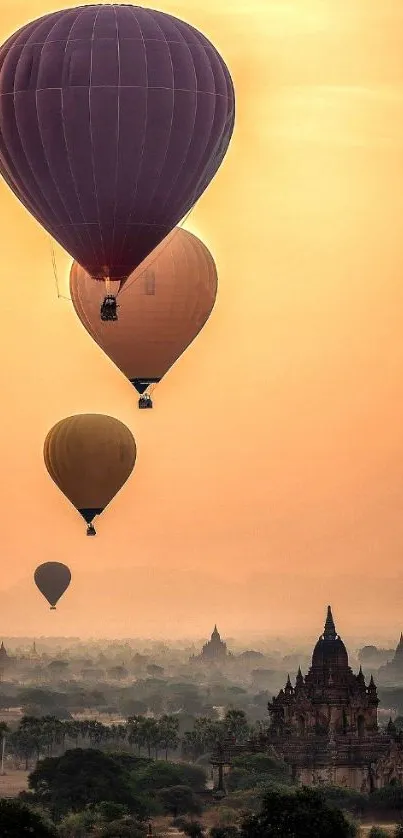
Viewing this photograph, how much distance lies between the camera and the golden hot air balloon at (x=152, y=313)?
252 feet

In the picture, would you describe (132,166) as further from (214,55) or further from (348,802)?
(348,802)

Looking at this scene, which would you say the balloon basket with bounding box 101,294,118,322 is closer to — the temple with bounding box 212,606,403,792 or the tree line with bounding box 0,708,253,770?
the temple with bounding box 212,606,403,792

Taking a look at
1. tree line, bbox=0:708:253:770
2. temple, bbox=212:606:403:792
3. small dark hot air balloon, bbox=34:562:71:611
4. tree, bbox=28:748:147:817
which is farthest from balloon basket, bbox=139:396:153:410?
small dark hot air balloon, bbox=34:562:71:611

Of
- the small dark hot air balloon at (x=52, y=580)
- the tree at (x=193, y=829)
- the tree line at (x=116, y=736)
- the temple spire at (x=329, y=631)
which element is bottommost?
the tree at (x=193, y=829)

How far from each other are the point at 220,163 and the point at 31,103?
5.43 meters

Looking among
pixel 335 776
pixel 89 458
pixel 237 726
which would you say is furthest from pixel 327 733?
pixel 237 726

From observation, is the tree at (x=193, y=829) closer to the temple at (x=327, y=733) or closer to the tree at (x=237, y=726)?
the temple at (x=327, y=733)

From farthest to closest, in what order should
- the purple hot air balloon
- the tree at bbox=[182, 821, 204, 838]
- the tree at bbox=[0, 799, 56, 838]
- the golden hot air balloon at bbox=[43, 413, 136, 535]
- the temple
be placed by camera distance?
the temple → the tree at bbox=[182, 821, 204, 838] → the golden hot air balloon at bbox=[43, 413, 136, 535] → the tree at bbox=[0, 799, 56, 838] → the purple hot air balloon

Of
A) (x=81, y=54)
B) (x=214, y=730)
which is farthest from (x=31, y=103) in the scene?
(x=214, y=730)

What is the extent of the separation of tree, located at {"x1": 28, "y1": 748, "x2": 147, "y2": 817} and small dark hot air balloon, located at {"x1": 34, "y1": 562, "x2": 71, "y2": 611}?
42733 millimetres

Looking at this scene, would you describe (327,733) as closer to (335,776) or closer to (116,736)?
(335,776)

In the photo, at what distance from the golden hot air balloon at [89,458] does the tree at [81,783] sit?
1602 centimetres

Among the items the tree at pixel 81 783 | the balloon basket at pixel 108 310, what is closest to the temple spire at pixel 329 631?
the tree at pixel 81 783

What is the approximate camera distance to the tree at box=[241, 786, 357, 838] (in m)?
81.7
